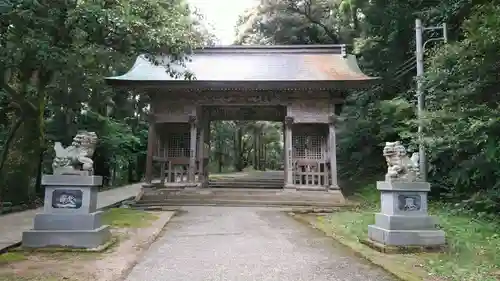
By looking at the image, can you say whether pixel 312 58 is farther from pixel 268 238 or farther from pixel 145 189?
pixel 268 238

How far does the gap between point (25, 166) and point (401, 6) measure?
1333 centimetres

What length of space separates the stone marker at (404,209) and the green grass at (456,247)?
322mm

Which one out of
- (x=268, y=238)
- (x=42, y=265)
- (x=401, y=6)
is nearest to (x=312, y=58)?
(x=401, y=6)

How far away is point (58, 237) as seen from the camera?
5.78 metres

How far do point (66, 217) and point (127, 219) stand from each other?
3215mm

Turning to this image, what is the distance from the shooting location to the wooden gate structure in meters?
A: 13.6

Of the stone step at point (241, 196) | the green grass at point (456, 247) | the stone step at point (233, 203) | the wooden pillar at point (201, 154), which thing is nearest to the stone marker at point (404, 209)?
the green grass at point (456, 247)

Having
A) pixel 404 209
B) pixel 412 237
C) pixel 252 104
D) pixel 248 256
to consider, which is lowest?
pixel 248 256

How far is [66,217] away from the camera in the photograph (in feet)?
19.2

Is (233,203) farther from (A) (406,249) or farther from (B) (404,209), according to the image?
(A) (406,249)

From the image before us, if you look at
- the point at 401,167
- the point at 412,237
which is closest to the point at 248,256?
the point at 412,237

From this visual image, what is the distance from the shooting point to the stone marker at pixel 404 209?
5.82 m

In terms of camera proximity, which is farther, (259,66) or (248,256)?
(259,66)

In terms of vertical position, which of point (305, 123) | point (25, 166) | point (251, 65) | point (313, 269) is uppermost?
point (251, 65)
